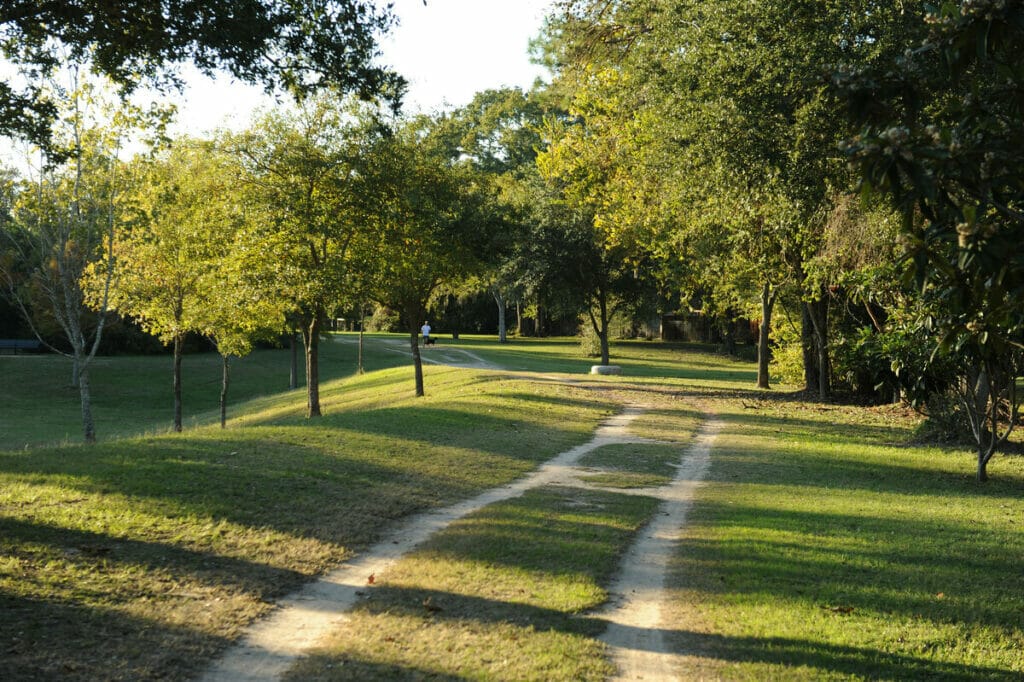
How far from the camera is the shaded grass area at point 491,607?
5.56m

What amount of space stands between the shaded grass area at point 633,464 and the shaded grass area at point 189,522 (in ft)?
3.16

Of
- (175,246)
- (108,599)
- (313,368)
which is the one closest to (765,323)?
(313,368)

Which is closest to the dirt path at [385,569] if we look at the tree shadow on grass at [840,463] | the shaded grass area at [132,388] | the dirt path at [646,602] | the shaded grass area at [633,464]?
the dirt path at [646,602]

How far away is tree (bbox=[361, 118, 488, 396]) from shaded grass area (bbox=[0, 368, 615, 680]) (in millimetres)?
7293

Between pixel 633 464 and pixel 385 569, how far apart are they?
7.04m

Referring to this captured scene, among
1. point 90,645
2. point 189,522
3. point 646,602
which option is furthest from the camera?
point 189,522

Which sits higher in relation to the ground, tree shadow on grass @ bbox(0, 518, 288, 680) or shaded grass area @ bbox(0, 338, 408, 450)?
tree shadow on grass @ bbox(0, 518, 288, 680)

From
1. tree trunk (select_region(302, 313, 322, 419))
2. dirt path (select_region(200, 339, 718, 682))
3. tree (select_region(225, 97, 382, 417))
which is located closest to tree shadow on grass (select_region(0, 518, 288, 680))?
dirt path (select_region(200, 339, 718, 682))

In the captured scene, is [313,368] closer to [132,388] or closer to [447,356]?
[447,356]

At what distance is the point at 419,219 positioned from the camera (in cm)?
2227

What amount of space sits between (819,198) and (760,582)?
9.23 meters

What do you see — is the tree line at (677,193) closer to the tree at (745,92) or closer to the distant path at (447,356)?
the tree at (745,92)

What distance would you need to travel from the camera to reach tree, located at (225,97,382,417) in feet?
66.8

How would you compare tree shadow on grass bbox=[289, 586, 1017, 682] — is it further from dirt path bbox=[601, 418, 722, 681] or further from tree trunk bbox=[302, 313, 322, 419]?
tree trunk bbox=[302, 313, 322, 419]
